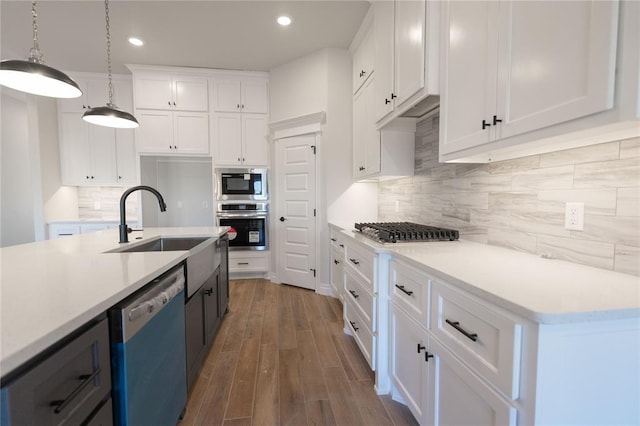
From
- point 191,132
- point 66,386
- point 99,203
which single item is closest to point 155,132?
point 191,132

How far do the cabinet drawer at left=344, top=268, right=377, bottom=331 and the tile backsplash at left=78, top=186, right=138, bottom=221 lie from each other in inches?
145

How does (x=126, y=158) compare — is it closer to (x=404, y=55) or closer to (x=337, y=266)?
(x=337, y=266)

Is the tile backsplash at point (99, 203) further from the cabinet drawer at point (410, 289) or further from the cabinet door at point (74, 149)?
the cabinet drawer at point (410, 289)

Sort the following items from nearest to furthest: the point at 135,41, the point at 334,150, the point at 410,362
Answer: the point at 410,362 → the point at 135,41 → the point at 334,150

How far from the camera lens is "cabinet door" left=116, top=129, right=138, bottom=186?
4074mm

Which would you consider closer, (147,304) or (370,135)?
(147,304)

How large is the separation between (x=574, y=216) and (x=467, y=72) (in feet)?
2.59

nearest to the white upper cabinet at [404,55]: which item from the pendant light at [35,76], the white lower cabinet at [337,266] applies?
the white lower cabinet at [337,266]

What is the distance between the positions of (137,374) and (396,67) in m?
2.19

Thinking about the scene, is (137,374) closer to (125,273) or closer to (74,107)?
(125,273)

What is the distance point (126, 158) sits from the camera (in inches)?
161

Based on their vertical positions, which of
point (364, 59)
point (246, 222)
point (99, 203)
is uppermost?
point (364, 59)

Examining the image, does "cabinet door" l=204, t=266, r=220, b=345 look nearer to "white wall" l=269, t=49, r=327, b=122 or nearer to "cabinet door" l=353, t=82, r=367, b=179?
"cabinet door" l=353, t=82, r=367, b=179

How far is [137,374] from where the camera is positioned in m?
0.97
